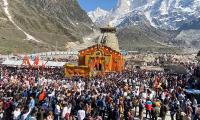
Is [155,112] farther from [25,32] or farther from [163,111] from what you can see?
[25,32]

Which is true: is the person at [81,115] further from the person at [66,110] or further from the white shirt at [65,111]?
the white shirt at [65,111]

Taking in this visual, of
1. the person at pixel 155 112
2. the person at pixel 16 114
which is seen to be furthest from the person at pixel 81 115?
the person at pixel 155 112

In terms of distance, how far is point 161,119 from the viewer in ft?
86.1

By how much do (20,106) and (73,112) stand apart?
3.28 m

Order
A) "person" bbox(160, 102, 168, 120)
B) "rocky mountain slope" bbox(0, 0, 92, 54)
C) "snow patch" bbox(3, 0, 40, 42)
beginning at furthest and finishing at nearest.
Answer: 1. "snow patch" bbox(3, 0, 40, 42)
2. "rocky mountain slope" bbox(0, 0, 92, 54)
3. "person" bbox(160, 102, 168, 120)

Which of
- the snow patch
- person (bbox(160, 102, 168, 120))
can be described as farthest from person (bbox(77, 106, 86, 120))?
the snow patch

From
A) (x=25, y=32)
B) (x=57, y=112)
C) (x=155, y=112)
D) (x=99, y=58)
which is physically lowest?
(x=155, y=112)

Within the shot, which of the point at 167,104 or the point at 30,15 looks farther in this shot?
the point at 30,15

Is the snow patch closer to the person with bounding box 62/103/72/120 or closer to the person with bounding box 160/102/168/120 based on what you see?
the person with bounding box 160/102/168/120

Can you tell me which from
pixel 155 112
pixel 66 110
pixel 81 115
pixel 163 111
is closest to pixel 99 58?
pixel 155 112

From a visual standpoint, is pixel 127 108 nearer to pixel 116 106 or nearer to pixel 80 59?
pixel 116 106

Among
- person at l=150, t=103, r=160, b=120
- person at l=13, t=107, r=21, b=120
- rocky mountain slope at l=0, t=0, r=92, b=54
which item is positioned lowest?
person at l=150, t=103, r=160, b=120

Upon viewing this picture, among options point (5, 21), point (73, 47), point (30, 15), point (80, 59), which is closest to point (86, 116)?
point (80, 59)

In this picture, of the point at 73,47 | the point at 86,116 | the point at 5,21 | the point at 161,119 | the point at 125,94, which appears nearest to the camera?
the point at 86,116
